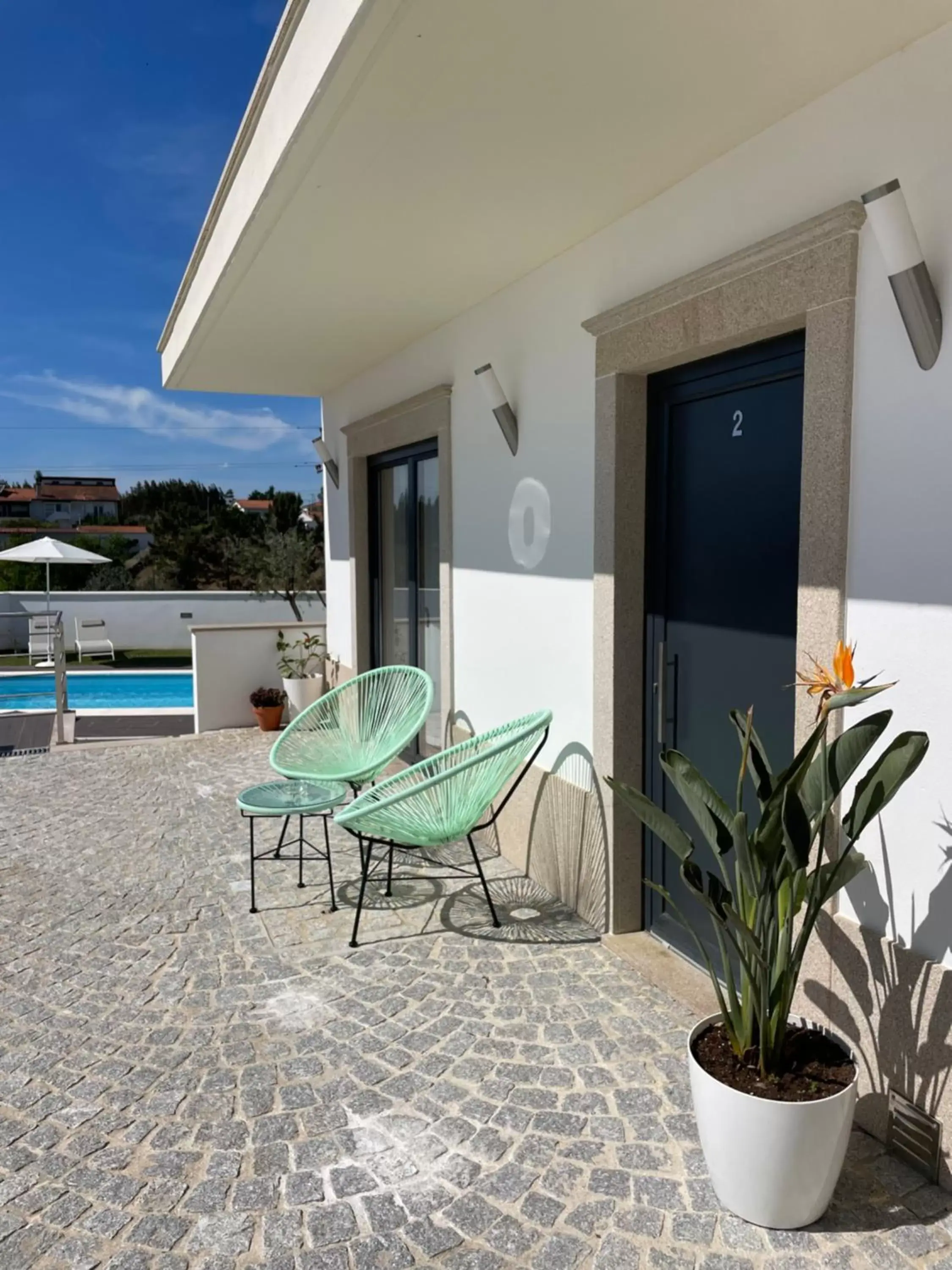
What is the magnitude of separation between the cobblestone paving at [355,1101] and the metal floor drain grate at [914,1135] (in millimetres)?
46

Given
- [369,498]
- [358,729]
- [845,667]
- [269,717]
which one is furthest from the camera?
[269,717]

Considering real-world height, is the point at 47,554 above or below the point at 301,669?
above

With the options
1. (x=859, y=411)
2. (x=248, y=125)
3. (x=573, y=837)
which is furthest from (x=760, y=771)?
(x=248, y=125)

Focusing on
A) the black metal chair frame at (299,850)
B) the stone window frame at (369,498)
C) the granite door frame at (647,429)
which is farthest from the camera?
the stone window frame at (369,498)

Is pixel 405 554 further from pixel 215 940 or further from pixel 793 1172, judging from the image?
pixel 793 1172

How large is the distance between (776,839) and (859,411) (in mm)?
1270

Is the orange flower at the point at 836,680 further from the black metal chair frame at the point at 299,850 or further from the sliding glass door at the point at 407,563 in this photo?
the sliding glass door at the point at 407,563

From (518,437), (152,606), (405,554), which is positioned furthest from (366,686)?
(152,606)

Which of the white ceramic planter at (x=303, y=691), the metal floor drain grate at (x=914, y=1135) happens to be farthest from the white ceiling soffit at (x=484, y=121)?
the white ceramic planter at (x=303, y=691)

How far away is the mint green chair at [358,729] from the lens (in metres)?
4.93

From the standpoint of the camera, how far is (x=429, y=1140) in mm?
2496

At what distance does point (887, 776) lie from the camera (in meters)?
2.11

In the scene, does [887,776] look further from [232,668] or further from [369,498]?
[232,668]

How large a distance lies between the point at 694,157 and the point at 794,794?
230cm
